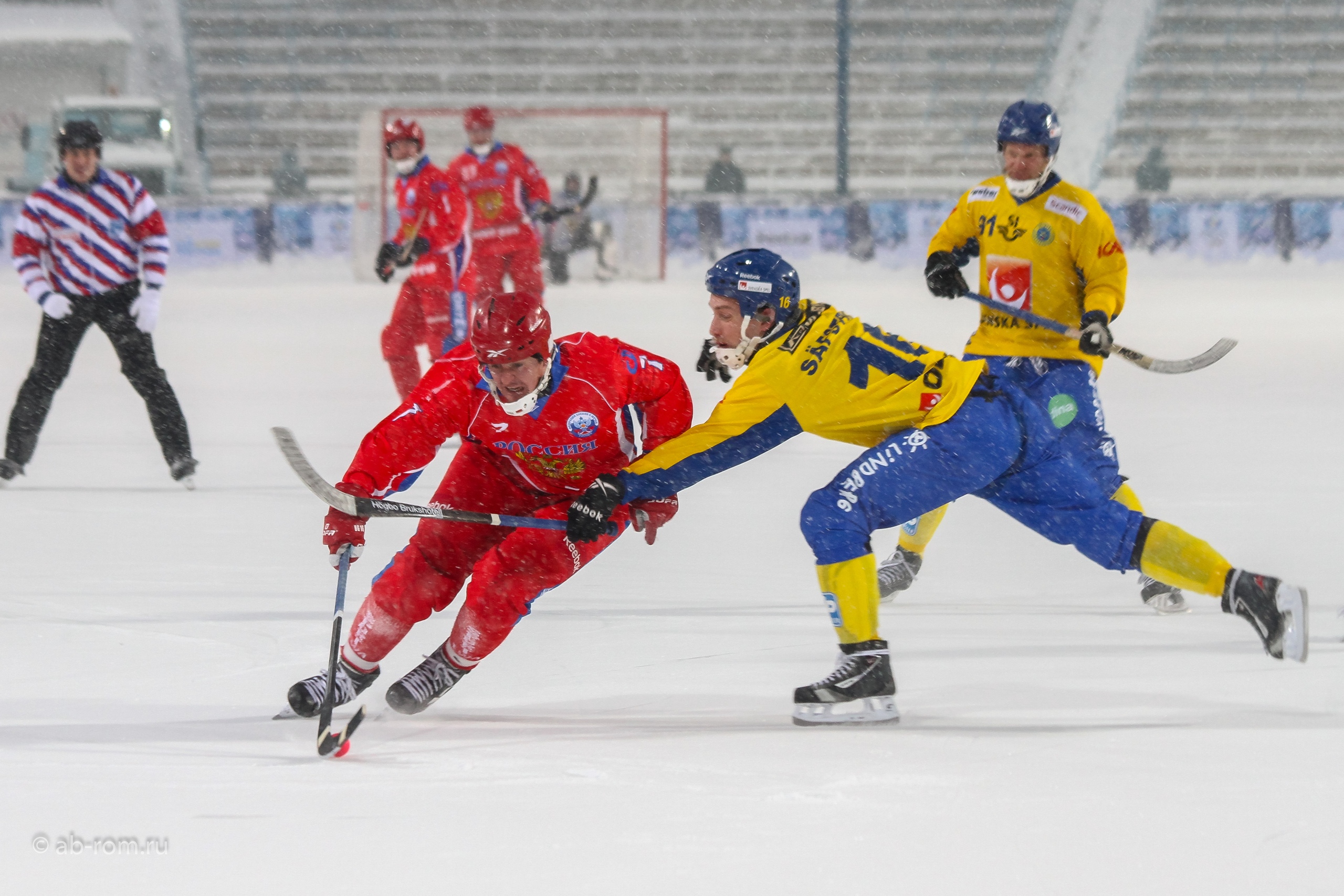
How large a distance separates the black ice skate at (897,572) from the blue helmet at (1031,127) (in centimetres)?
111

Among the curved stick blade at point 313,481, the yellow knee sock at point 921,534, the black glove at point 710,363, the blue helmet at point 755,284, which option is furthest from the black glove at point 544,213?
the curved stick blade at point 313,481

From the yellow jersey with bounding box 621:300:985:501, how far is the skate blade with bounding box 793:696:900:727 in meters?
0.50

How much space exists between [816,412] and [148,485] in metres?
3.52

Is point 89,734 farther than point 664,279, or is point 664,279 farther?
point 664,279

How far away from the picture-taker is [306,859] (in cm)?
231

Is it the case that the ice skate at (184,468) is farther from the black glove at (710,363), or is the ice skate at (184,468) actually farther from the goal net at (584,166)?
the goal net at (584,166)

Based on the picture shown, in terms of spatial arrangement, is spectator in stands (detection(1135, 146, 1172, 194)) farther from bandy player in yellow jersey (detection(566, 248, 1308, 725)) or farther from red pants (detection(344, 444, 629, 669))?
red pants (detection(344, 444, 629, 669))

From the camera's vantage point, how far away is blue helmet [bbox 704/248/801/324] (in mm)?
3084

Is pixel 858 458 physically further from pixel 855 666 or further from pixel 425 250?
pixel 425 250

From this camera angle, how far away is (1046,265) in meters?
4.07

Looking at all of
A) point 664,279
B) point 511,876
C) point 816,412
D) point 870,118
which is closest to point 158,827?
point 511,876

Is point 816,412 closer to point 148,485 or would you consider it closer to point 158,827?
point 158,827

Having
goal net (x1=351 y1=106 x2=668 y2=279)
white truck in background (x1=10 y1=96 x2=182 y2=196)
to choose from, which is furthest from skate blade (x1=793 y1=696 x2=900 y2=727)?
white truck in background (x1=10 y1=96 x2=182 y2=196)

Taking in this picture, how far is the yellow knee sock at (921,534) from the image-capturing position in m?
4.17
